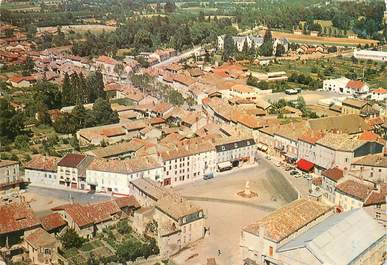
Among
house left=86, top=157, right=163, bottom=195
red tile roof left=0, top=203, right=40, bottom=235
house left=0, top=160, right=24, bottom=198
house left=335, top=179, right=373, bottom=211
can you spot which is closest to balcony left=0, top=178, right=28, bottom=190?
house left=0, top=160, right=24, bottom=198

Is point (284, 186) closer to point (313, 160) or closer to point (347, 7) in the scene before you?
point (313, 160)

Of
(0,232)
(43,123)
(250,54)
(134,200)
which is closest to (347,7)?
(250,54)

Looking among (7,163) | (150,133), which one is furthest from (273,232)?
(150,133)

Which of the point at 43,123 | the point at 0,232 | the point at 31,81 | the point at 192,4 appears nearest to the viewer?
the point at 0,232

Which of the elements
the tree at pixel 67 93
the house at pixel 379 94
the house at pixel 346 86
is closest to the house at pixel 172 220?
the tree at pixel 67 93

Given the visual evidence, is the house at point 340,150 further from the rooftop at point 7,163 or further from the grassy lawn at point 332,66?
the grassy lawn at point 332,66

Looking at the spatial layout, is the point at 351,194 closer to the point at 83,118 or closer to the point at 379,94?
the point at 83,118
